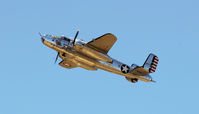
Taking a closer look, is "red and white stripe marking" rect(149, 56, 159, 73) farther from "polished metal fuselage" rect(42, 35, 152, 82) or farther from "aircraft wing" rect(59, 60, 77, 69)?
"aircraft wing" rect(59, 60, 77, 69)

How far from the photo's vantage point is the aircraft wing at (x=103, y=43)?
40.8 m

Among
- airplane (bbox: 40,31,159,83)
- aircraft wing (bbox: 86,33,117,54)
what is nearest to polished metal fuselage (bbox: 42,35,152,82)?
airplane (bbox: 40,31,159,83)

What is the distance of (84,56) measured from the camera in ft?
140

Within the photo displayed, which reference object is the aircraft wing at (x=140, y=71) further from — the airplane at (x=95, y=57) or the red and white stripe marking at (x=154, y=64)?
the red and white stripe marking at (x=154, y=64)

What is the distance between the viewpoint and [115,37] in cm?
4094

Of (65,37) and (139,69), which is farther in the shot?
(139,69)

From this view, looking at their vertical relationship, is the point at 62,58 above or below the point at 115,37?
below

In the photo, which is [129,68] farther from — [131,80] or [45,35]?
[45,35]

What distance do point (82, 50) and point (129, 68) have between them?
6991 mm

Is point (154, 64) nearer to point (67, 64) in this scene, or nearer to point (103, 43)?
point (103, 43)

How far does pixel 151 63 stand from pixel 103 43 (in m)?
8.20

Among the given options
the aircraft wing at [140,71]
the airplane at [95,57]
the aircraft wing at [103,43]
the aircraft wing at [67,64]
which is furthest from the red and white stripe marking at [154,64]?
the aircraft wing at [67,64]

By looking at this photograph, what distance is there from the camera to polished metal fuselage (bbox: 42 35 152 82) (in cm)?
4138

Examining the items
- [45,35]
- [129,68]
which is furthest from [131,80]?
[45,35]
